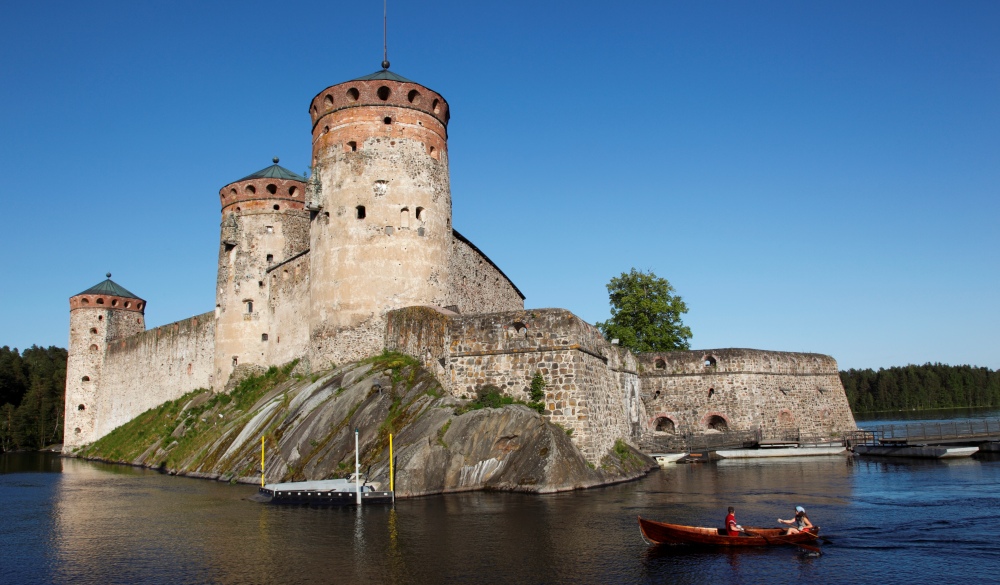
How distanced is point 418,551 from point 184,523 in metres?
7.95

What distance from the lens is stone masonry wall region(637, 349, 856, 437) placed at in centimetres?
3634

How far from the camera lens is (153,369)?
49.4 m

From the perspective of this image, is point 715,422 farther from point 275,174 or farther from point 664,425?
point 275,174

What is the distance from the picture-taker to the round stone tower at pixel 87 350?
55225mm

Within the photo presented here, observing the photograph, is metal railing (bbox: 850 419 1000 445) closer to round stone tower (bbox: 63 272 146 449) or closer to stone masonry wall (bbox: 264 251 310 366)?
stone masonry wall (bbox: 264 251 310 366)

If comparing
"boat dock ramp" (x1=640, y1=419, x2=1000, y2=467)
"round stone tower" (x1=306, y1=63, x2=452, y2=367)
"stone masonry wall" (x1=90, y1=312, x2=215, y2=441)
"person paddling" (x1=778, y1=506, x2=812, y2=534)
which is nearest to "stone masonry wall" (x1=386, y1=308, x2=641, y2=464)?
"round stone tower" (x1=306, y1=63, x2=452, y2=367)

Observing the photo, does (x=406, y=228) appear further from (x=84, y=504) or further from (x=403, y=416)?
(x=84, y=504)

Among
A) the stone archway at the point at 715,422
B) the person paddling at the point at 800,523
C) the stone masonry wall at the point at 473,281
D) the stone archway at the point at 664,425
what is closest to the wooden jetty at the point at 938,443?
the stone archway at the point at 715,422

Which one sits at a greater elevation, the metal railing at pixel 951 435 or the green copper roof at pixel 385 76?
the green copper roof at pixel 385 76

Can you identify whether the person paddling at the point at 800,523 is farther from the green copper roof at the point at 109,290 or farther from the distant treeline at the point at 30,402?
the distant treeline at the point at 30,402

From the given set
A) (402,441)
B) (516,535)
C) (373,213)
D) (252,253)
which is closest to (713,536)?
(516,535)

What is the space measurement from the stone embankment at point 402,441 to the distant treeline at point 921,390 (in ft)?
325

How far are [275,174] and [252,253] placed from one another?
4.57 m

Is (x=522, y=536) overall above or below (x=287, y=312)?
below
